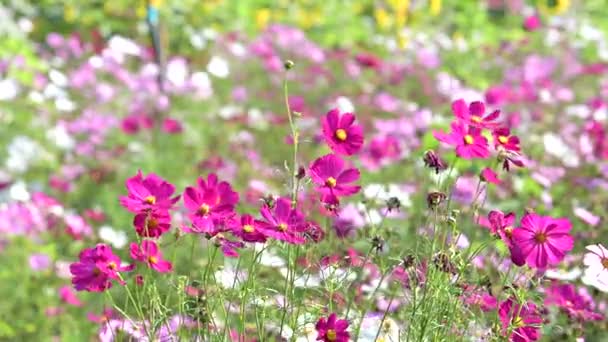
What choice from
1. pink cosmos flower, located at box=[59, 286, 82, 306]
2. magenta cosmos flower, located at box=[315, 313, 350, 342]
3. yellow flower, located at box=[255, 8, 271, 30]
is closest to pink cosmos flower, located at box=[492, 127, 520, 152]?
magenta cosmos flower, located at box=[315, 313, 350, 342]

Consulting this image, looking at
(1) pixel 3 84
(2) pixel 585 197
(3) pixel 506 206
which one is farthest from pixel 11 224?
(2) pixel 585 197

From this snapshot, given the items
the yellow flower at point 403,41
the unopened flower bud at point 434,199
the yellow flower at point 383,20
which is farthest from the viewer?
the yellow flower at point 383,20

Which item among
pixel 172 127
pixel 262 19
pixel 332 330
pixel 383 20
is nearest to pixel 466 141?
pixel 332 330

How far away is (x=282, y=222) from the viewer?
1.59 meters

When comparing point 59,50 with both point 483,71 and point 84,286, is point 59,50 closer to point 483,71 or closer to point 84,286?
point 483,71

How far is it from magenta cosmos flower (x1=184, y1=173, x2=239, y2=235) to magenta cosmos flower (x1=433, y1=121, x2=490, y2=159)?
0.38 m

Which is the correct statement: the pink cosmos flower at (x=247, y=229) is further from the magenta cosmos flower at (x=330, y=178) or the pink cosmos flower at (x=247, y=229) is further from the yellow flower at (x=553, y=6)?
the yellow flower at (x=553, y=6)

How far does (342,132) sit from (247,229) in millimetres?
276

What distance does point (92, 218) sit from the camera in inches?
148

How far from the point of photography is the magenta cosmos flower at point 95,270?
1.63 metres

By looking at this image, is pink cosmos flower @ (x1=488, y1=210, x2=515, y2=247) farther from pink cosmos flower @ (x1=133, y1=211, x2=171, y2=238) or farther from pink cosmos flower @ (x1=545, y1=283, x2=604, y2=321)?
pink cosmos flower @ (x1=133, y1=211, x2=171, y2=238)

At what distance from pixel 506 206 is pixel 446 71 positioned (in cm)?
298

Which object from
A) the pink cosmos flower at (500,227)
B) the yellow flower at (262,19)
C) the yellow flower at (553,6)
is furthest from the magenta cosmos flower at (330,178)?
the yellow flower at (553,6)

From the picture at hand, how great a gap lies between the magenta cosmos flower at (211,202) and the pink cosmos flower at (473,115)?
0.43 metres
